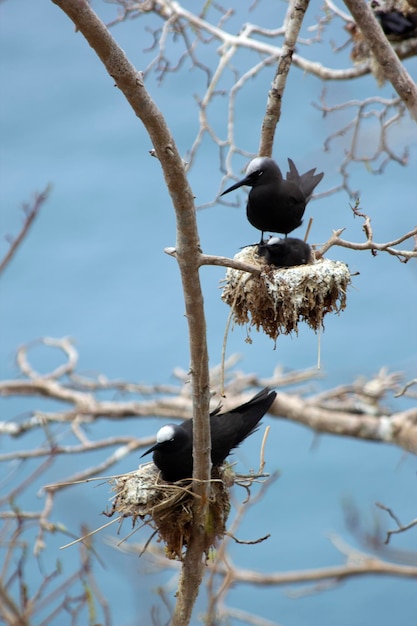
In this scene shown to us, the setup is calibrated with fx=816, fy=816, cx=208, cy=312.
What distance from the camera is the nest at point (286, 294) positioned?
387cm

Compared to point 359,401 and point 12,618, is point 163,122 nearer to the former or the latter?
point 12,618

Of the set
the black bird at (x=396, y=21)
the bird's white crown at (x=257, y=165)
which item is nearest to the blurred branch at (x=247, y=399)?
the black bird at (x=396, y=21)

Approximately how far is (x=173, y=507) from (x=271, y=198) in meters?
1.62

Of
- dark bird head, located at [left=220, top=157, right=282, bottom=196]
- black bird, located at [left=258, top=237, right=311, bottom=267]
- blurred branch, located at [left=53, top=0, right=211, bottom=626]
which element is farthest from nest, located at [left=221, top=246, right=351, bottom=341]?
blurred branch, located at [left=53, top=0, right=211, bottom=626]

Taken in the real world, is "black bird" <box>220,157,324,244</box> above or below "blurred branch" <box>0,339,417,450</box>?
above

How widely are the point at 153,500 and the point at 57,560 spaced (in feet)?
Answer: 2.84

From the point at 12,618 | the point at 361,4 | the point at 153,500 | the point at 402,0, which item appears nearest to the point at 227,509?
the point at 153,500

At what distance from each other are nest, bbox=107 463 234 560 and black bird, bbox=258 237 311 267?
43.6 inches

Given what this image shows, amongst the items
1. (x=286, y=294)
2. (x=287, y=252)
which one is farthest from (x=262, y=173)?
(x=286, y=294)

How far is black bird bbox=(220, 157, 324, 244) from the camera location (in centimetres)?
420

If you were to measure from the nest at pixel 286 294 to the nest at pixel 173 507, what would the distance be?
75cm

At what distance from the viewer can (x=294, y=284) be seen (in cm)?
388

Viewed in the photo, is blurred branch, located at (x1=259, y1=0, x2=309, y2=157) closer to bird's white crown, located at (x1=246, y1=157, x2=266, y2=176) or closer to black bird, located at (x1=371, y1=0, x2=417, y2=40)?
bird's white crown, located at (x1=246, y1=157, x2=266, y2=176)

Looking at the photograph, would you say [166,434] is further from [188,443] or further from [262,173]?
[262,173]
